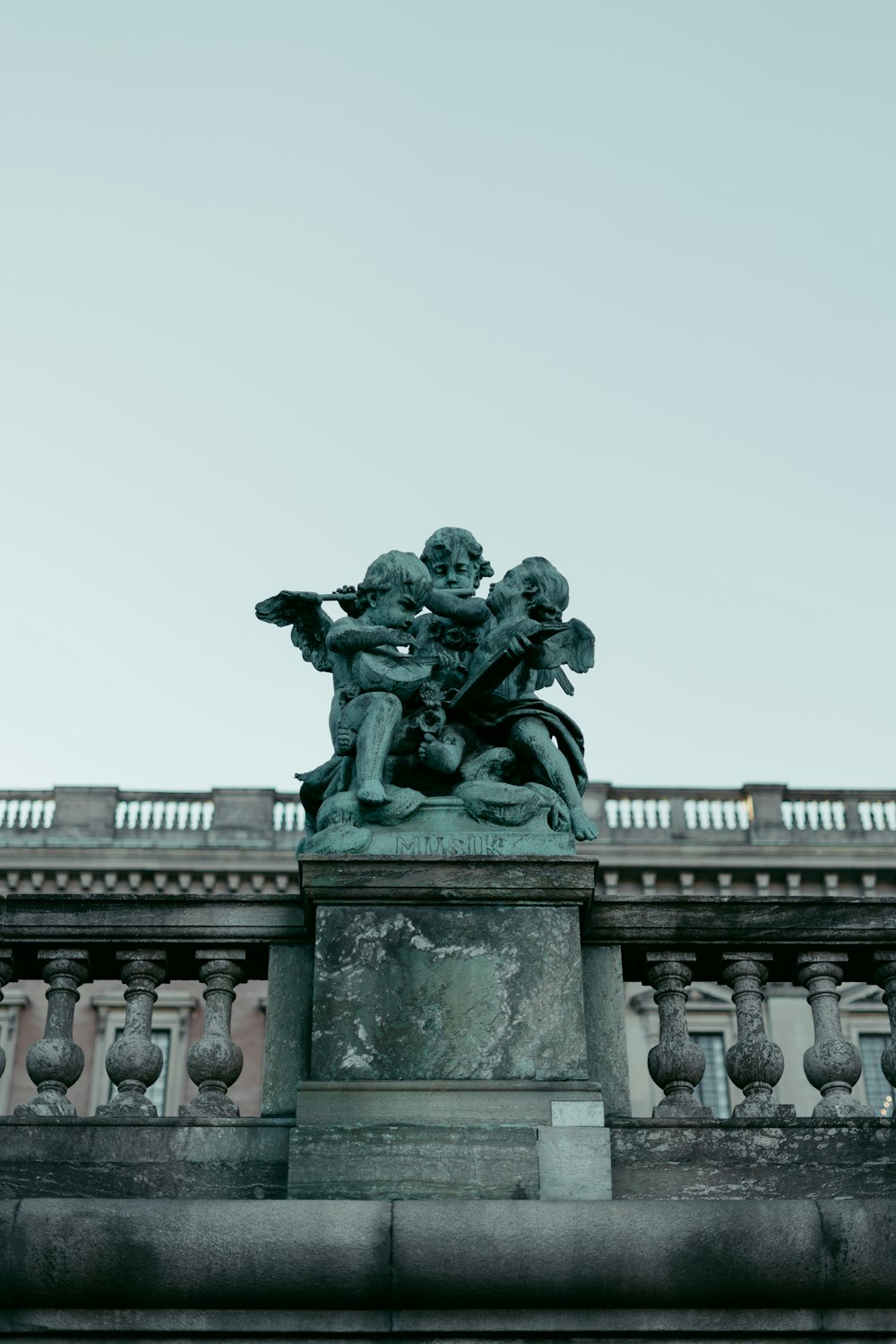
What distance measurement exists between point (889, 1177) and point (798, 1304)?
0.67m

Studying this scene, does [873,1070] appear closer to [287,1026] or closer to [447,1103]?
[287,1026]

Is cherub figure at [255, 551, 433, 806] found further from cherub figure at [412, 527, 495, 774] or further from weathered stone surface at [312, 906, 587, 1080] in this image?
weathered stone surface at [312, 906, 587, 1080]

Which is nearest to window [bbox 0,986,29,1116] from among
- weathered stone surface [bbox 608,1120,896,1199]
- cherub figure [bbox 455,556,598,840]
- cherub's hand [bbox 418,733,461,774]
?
cherub figure [bbox 455,556,598,840]

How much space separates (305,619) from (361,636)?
425mm

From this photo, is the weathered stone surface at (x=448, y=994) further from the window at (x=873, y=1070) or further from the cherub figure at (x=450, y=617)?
the window at (x=873, y=1070)

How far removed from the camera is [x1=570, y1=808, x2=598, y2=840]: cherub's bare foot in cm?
699

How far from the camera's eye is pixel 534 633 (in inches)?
283

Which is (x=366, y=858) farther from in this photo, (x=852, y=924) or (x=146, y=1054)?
(x=852, y=924)

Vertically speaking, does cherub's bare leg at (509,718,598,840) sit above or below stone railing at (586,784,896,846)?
below

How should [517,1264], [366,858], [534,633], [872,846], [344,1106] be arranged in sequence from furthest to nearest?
[872,846] < [534,633] < [366,858] < [344,1106] < [517,1264]

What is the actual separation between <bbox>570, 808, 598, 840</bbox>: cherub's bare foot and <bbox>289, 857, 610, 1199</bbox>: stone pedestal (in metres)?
0.38

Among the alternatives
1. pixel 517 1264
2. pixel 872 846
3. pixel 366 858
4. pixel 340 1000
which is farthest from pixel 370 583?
pixel 872 846

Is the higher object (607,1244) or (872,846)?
(872,846)

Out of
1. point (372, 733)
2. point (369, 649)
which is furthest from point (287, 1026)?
point (369, 649)
